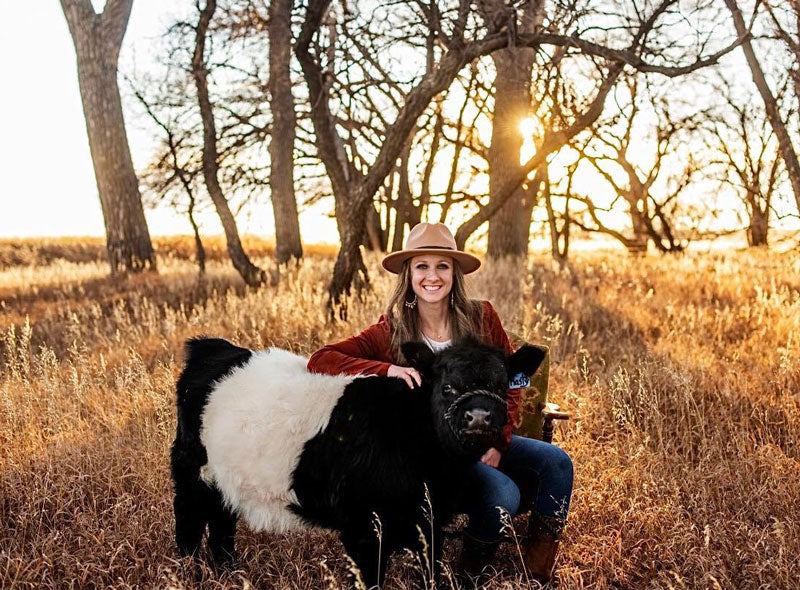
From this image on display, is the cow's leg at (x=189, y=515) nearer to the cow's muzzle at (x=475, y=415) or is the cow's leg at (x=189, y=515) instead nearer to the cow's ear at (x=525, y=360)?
the cow's muzzle at (x=475, y=415)

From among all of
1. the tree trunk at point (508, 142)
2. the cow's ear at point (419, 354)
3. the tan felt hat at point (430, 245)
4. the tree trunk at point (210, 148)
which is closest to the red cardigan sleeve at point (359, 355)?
the cow's ear at point (419, 354)

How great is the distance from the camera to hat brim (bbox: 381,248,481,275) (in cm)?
354

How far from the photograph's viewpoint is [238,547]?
357 cm

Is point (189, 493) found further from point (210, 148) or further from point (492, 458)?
point (210, 148)

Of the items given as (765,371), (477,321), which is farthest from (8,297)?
(765,371)

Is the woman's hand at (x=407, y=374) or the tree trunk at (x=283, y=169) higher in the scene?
the tree trunk at (x=283, y=169)

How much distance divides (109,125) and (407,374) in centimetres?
1141

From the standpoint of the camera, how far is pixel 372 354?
140 inches

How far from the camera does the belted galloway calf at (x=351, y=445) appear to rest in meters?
2.83

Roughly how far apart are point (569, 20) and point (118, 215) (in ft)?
30.6

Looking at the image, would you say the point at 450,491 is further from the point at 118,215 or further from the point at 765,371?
the point at 118,215

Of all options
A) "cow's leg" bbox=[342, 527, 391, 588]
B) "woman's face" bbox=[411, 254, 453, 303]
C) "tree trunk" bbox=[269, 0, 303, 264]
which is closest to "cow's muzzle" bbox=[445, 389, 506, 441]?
"cow's leg" bbox=[342, 527, 391, 588]

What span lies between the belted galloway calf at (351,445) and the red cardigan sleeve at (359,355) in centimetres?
7

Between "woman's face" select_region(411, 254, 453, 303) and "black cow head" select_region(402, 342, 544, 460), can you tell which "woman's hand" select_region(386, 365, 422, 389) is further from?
"woman's face" select_region(411, 254, 453, 303)
